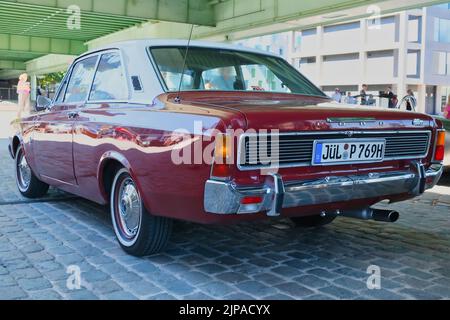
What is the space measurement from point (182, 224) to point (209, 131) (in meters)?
2.16

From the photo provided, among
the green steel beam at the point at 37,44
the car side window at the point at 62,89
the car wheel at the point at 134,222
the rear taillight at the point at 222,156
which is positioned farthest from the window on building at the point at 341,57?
the rear taillight at the point at 222,156

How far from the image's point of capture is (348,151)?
3.47 metres

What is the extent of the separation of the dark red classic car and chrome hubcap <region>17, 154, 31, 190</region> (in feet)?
4.64

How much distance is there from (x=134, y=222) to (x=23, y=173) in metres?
3.05

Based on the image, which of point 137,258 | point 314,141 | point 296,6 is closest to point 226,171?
point 314,141

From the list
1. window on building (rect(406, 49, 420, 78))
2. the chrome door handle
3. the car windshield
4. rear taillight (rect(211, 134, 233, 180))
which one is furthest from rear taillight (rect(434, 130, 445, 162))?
window on building (rect(406, 49, 420, 78))

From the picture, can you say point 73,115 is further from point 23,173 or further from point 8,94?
point 8,94

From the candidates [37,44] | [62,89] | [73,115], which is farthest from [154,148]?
[37,44]

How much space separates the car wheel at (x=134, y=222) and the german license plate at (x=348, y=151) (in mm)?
1224

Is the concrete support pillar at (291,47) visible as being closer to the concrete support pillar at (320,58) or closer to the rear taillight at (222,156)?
the concrete support pillar at (320,58)

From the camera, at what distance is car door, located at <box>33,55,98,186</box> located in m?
4.72

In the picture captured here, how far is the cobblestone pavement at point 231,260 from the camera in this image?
3260 mm
